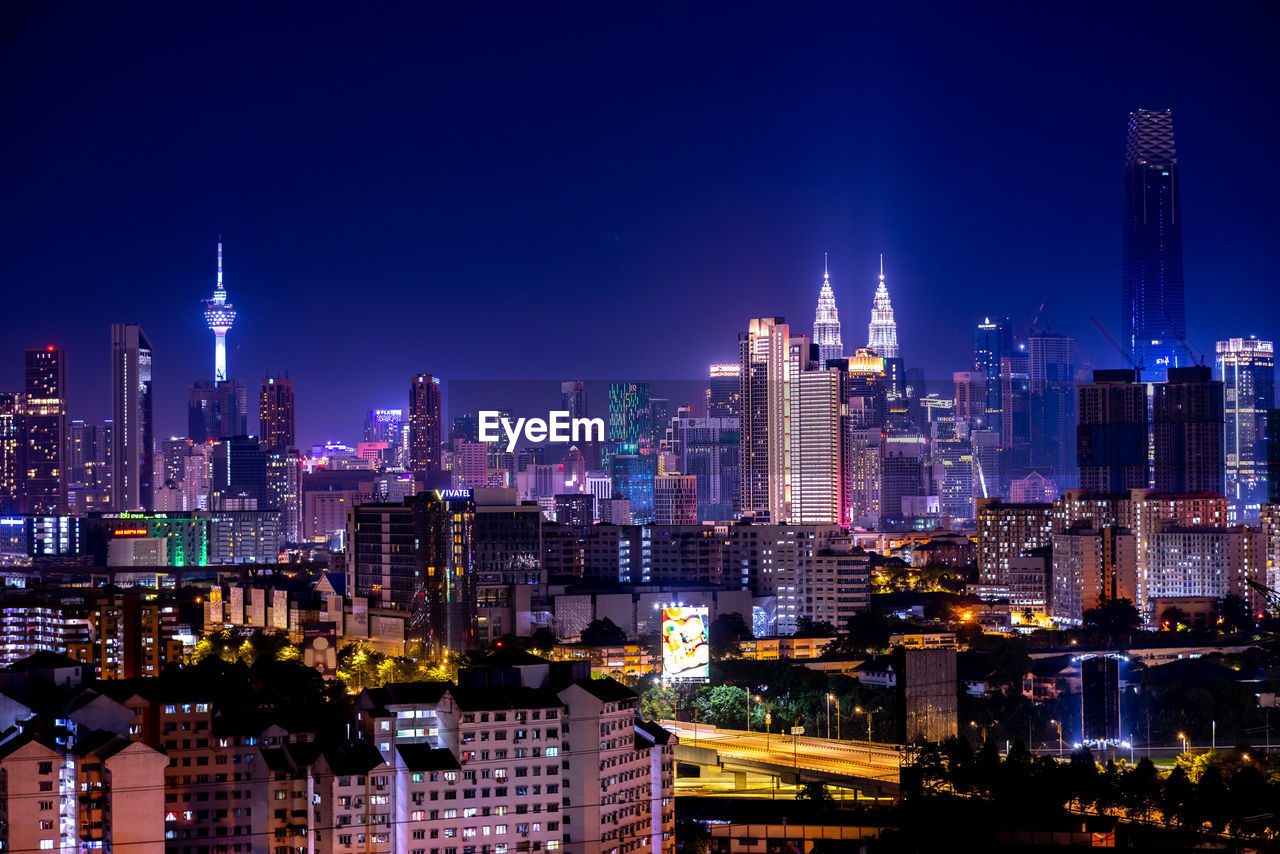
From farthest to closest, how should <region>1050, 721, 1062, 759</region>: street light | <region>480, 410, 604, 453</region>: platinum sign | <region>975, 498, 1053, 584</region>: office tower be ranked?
1. <region>975, 498, 1053, 584</region>: office tower
2. <region>480, 410, 604, 453</region>: platinum sign
3. <region>1050, 721, 1062, 759</region>: street light

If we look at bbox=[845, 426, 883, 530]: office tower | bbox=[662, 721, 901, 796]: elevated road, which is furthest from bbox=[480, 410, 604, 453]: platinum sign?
bbox=[662, 721, 901, 796]: elevated road

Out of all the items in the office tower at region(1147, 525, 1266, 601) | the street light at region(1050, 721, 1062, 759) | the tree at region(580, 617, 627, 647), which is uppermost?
the office tower at region(1147, 525, 1266, 601)

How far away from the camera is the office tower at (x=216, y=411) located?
42312 millimetres

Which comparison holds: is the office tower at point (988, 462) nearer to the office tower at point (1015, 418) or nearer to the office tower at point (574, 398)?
the office tower at point (1015, 418)

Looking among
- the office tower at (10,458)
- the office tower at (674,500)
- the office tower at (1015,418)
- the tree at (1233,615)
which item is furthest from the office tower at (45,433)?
the tree at (1233,615)

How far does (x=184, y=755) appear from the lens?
11305mm

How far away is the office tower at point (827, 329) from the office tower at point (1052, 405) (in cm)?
362

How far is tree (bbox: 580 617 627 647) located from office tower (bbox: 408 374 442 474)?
46.1 feet

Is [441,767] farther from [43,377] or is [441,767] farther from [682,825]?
[43,377]

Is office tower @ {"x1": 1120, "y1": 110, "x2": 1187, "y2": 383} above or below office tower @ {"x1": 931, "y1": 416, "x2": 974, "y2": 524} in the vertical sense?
above

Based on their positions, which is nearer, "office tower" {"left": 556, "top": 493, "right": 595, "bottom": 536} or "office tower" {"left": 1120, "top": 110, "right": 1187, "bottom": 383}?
"office tower" {"left": 556, "top": 493, "right": 595, "bottom": 536}

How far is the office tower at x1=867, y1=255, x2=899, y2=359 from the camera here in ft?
104

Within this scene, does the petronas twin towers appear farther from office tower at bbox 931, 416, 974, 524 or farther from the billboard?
the billboard

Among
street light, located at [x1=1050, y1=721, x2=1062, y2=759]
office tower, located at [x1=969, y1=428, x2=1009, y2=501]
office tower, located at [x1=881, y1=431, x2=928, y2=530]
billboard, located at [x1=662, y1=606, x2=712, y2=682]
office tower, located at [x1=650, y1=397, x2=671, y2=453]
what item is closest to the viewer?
street light, located at [x1=1050, y1=721, x2=1062, y2=759]
